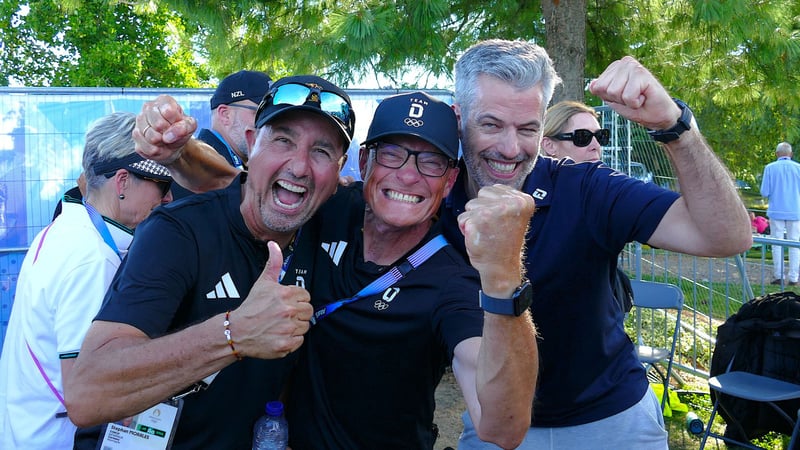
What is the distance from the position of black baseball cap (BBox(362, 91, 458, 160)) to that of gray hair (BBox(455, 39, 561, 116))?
24 cm

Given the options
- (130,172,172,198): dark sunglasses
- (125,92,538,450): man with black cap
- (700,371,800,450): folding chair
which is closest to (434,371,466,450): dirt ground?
(700,371,800,450): folding chair

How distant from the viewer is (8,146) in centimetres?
551

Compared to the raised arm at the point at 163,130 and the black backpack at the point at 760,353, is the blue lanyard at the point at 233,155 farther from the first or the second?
the black backpack at the point at 760,353

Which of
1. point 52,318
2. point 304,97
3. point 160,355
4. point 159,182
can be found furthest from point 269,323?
point 159,182

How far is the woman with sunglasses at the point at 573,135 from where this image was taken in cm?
434

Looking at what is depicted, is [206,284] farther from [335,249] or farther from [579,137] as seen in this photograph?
[579,137]

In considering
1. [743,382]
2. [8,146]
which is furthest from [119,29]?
[743,382]

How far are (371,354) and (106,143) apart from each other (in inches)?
69.9

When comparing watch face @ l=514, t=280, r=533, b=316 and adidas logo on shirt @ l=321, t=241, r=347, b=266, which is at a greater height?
adidas logo on shirt @ l=321, t=241, r=347, b=266

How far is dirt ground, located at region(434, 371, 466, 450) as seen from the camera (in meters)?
5.84

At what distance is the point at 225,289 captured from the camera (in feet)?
7.25

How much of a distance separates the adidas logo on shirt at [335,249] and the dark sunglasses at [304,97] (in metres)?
0.45

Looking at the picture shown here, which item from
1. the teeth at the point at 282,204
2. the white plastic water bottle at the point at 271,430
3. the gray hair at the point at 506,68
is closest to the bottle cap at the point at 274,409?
the white plastic water bottle at the point at 271,430

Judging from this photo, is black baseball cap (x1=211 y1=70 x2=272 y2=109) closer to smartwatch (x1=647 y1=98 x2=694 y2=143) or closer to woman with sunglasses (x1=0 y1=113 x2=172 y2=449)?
woman with sunglasses (x1=0 y1=113 x2=172 y2=449)
